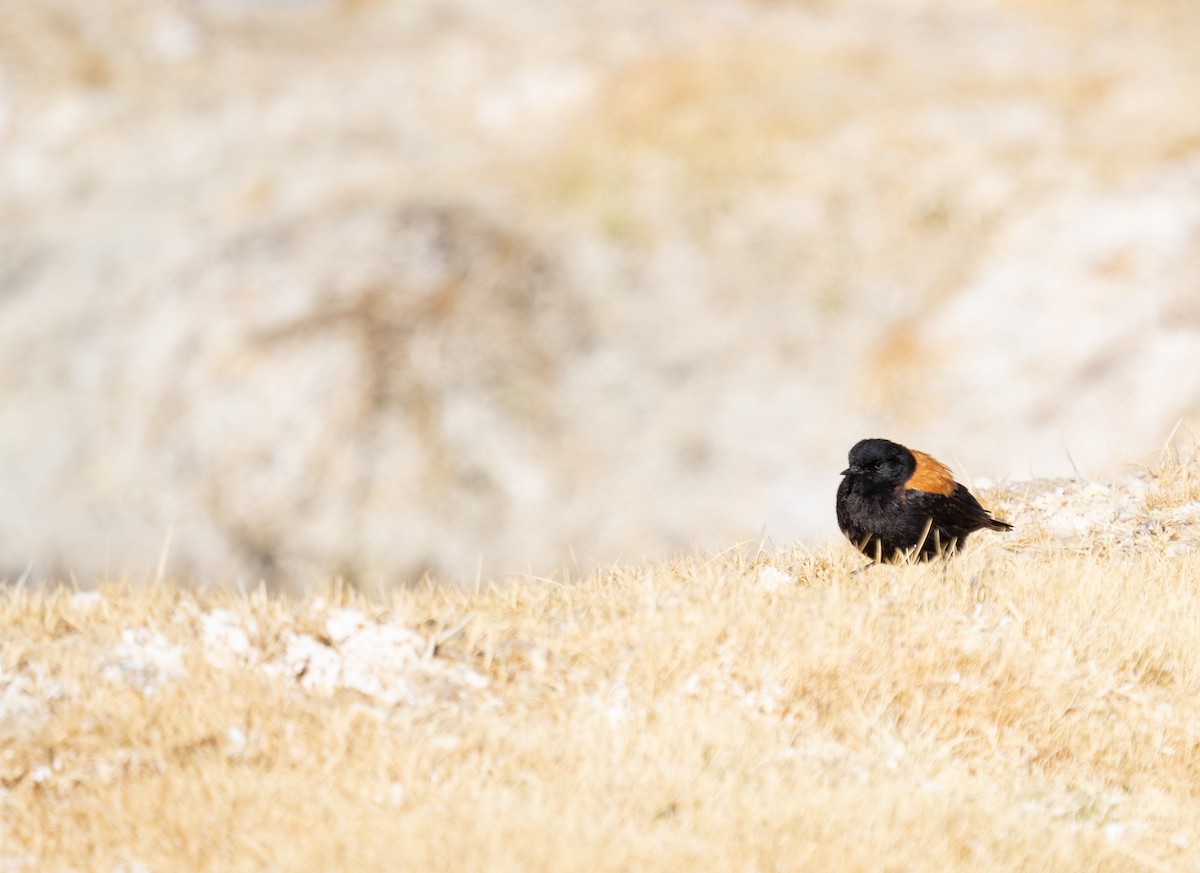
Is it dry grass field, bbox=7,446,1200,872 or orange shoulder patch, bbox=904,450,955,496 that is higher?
orange shoulder patch, bbox=904,450,955,496

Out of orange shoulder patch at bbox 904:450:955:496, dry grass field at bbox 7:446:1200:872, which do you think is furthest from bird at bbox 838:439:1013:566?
dry grass field at bbox 7:446:1200:872

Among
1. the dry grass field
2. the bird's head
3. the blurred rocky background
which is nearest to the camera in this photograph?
the dry grass field

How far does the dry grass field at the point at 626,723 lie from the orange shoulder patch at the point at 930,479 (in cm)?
46

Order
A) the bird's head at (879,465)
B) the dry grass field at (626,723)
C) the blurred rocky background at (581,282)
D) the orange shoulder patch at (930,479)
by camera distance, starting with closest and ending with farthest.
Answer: the dry grass field at (626,723) < the orange shoulder patch at (930,479) < the bird's head at (879,465) < the blurred rocky background at (581,282)

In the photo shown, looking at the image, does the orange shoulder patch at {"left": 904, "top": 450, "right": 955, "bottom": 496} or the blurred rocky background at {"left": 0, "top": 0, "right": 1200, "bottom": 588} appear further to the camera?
the blurred rocky background at {"left": 0, "top": 0, "right": 1200, "bottom": 588}

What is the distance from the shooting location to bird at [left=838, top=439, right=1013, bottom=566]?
21.4 feet

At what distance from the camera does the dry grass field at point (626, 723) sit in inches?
182

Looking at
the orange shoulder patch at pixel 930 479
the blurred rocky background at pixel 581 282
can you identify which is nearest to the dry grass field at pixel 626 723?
the orange shoulder patch at pixel 930 479

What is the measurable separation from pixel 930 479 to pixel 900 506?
0.80 ft

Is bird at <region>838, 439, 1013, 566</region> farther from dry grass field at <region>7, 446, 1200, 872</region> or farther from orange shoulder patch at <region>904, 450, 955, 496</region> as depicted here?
dry grass field at <region>7, 446, 1200, 872</region>

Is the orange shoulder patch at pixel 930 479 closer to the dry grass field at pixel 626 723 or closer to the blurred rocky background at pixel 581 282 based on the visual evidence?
the dry grass field at pixel 626 723

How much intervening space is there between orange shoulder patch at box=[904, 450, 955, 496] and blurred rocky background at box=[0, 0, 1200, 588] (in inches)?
477

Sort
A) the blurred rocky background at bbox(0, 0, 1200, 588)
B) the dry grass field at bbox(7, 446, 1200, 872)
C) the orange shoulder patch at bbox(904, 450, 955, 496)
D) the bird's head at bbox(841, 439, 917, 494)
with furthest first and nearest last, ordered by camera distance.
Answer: the blurred rocky background at bbox(0, 0, 1200, 588) < the bird's head at bbox(841, 439, 917, 494) < the orange shoulder patch at bbox(904, 450, 955, 496) < the dry grass field at bbox(7, 446, 1200, 872)

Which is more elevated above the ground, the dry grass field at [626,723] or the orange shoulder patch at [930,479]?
the orange shoulder patch at [930,479]
